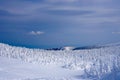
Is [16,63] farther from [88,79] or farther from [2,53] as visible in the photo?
[88,79]

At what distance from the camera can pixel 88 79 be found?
167 ft

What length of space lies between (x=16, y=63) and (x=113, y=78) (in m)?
47.9

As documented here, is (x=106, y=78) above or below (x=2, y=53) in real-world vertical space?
below

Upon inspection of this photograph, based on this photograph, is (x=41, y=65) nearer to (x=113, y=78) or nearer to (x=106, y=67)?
(x=106, y=67)

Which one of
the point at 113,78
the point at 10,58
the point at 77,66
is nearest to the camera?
the point at 113,78

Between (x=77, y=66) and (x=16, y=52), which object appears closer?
(x=77, y=66)

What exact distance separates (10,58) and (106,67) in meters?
43.8

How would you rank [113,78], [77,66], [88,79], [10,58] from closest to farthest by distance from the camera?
[113,78] < [88,79] < [77,66] < [10,58]

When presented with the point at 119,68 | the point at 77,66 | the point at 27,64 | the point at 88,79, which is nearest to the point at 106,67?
the point at 88,79

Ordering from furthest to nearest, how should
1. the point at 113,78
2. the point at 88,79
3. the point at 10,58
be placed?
the point at 10,58 → the point at 88,79 → the point at 113,78

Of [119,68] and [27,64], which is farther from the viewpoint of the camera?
[27,64]

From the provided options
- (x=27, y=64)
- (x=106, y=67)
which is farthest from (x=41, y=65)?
(x=106, y=67)

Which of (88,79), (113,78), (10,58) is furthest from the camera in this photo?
(10,58)

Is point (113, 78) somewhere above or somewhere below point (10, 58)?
below
